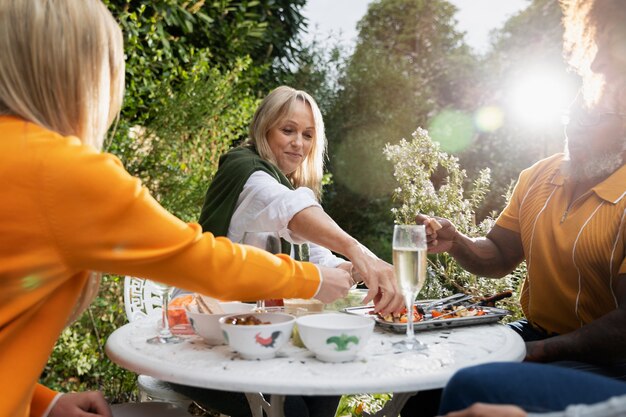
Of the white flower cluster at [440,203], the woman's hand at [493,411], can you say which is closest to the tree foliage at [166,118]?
the white flower cluster at [440,203]

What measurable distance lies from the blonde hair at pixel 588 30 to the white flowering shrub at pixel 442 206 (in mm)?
1298

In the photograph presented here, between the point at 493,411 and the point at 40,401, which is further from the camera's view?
the point at 40,401

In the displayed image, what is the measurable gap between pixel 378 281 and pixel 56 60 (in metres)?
1.06

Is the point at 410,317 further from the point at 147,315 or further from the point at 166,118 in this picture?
the point at 166,118

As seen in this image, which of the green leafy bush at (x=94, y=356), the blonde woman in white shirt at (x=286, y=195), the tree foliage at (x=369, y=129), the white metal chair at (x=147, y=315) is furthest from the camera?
the tree foliage at (x=369, y=129)

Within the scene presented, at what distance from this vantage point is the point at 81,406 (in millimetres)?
1566

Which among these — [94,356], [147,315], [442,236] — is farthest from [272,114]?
[94,356]

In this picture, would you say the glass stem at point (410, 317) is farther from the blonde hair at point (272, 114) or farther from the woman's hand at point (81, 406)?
the blonde hair at point (272, 114)

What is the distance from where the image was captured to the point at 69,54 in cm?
124

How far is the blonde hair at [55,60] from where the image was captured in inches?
47.6

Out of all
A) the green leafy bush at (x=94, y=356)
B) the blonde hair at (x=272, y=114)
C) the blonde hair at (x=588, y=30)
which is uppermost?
the blonde hair at (x=588, y=30)

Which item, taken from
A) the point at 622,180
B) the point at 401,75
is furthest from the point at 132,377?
the point at 401,75

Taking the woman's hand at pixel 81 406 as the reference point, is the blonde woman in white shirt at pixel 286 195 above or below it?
above

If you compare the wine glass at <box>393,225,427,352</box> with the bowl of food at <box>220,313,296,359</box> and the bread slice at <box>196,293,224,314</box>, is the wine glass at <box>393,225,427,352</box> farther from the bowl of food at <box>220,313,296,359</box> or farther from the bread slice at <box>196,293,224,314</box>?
the bread slice at <box>196,293,224,314</box>
